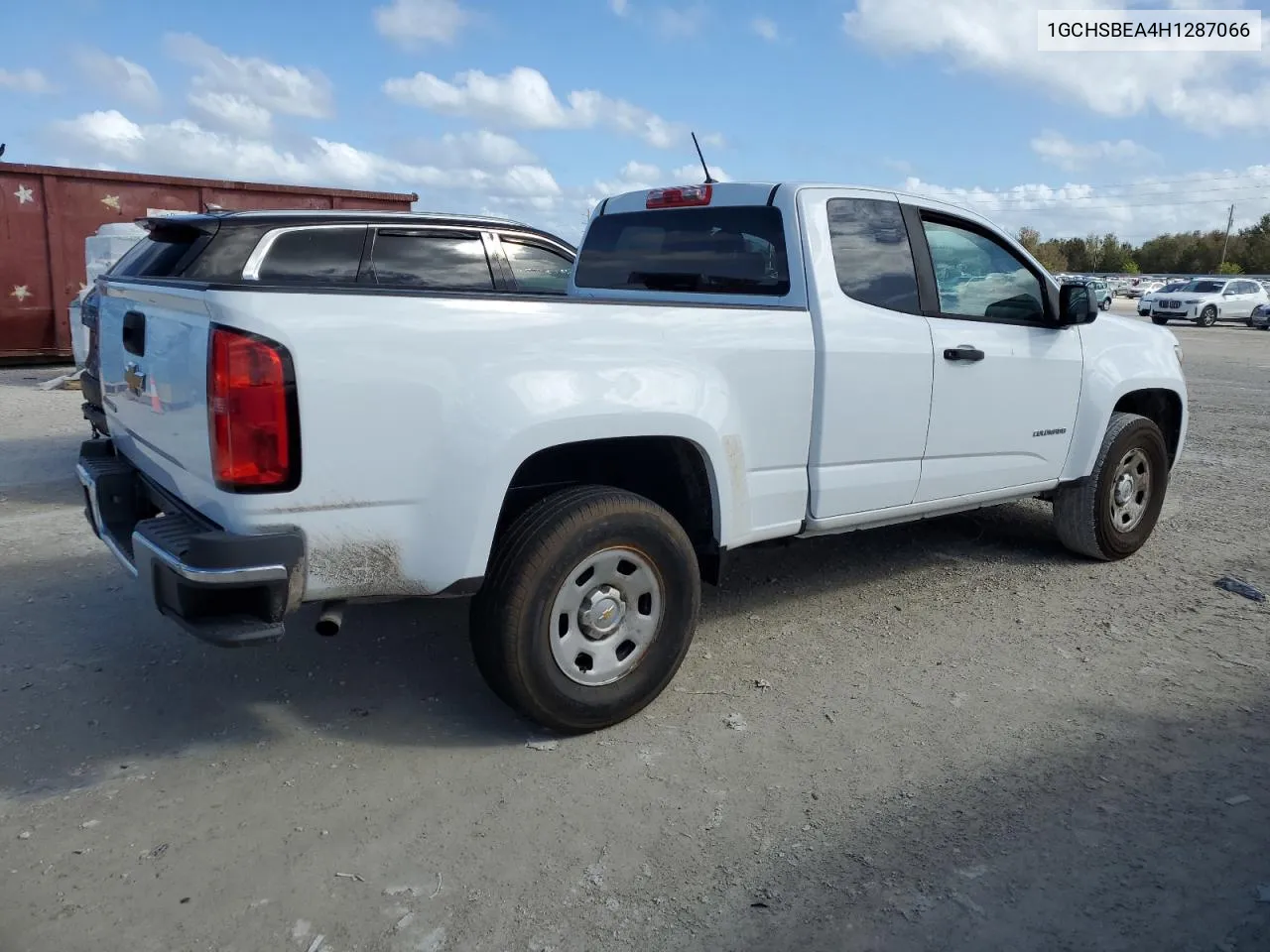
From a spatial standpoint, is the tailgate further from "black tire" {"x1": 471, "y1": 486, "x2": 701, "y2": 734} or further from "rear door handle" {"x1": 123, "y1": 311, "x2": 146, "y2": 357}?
"black tire" {"x1": 471, "y1": 486, "x2": 701, "y2": 734}

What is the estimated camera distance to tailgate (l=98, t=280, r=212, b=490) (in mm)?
2814

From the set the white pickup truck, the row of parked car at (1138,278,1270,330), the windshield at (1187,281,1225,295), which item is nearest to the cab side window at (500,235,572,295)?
the white pickup truck

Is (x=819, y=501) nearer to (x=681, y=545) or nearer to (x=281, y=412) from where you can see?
(x=681, y=545)

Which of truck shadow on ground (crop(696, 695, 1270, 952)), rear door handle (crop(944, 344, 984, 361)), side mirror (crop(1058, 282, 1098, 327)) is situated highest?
side mirror (crop(1058, 282, 1098, 327))

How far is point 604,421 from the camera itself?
3.22 meters

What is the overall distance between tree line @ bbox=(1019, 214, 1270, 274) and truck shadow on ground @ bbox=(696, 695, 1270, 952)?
6946 cm

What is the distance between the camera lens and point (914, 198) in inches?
175

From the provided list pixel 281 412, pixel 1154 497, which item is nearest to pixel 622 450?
pixel 281 412

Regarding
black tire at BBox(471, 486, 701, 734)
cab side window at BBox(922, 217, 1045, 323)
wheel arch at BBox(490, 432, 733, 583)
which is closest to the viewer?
black tire at BBox(471, 486, 701, 734)

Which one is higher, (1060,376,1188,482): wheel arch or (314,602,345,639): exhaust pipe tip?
(1060,376,1188,482): wheel arch

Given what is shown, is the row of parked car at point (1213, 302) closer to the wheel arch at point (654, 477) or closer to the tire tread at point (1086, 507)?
the tire tread at point (1086, 507)

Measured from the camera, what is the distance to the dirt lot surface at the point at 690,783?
2.50 metres

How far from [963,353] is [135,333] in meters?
3.26

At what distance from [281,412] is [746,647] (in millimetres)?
2307
